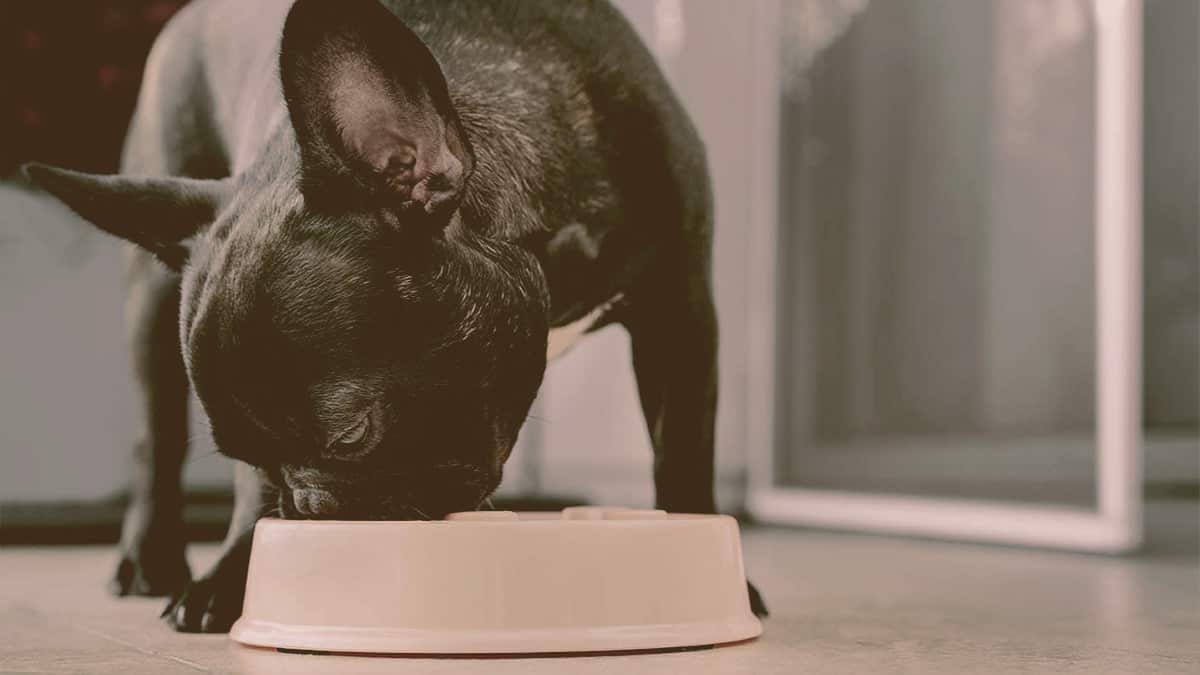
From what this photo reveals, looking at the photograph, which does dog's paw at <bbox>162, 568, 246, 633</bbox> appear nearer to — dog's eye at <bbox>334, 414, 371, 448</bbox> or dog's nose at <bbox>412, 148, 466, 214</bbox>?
dog's eye at <bbox>334, 414, 371, 448</bbox>

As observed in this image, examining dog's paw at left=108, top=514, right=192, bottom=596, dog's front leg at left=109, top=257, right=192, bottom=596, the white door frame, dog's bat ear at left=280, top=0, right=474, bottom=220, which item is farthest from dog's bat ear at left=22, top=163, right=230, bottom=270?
the white door frame

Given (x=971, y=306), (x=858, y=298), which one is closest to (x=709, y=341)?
(x=971, y=306)

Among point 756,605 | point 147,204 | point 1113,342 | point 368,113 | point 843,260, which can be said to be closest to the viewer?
point 368,113

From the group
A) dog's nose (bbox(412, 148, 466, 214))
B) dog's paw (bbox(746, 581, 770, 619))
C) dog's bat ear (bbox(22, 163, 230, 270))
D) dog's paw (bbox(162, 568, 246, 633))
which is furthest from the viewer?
dog's paw (bbox(746, 581, 770, 619))

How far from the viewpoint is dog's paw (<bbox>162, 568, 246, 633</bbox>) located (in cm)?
163

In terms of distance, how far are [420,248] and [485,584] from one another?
0.33 m

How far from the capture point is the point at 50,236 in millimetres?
3232

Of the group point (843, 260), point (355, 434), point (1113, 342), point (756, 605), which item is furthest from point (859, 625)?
point (843, 260)

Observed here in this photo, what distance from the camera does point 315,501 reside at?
1448 millimetres

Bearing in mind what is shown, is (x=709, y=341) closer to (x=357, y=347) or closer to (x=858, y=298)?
(x=357, y=347)

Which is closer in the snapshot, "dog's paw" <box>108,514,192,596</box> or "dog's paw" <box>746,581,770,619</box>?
"dog's paw" <box>746,581,770,619</box>

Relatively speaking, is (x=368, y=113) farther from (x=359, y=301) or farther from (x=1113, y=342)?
(x=1113, y=342)

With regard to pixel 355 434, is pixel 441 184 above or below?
above

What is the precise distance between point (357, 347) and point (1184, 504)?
430cm
